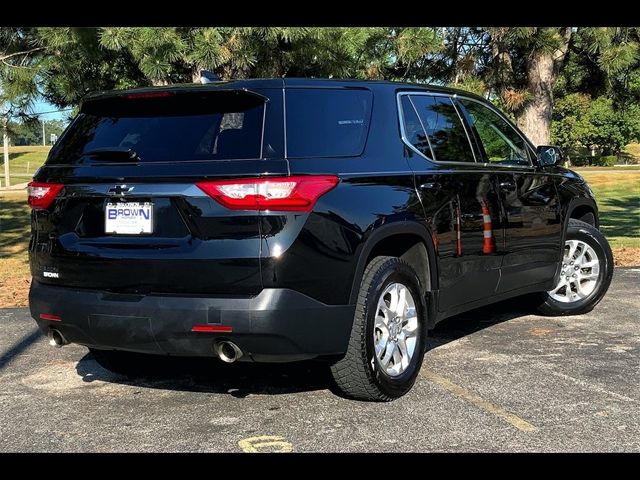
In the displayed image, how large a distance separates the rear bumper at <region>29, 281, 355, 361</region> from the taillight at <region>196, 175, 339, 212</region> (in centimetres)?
42

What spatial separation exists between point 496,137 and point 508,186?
0.43 metres

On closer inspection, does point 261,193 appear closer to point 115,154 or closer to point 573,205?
point 115,154

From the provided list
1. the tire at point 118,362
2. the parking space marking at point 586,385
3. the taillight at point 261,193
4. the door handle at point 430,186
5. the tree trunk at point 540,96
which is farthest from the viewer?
the tree trunk at point 540,96

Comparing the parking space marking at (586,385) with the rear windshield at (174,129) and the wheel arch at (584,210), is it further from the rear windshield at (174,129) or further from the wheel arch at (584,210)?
the rear windshield at (174,129)

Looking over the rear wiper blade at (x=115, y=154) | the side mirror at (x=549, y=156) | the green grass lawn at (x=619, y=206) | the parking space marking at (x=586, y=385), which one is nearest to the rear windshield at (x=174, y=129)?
the rear wiper blade at (x=115, y=154)

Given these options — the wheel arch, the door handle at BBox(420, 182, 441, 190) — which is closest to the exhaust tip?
the door handle at BBox(420, 182, 441, 190)

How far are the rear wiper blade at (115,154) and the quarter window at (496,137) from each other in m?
2.50

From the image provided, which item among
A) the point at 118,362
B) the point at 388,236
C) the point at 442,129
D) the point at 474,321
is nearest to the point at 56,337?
the point at 118,362

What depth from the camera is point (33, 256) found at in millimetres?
4398

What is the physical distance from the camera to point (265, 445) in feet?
12.5

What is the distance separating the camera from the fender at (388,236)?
4098 millimetres
